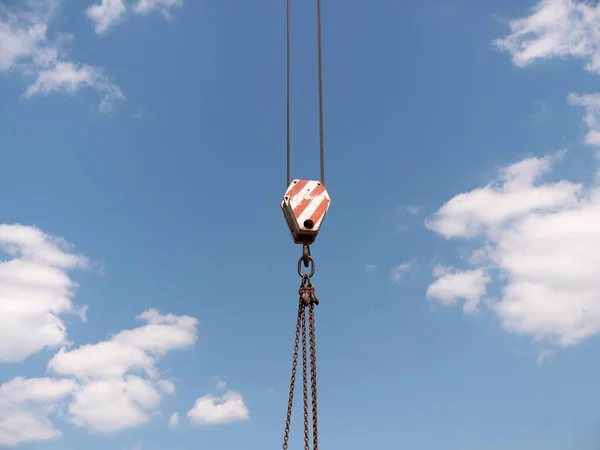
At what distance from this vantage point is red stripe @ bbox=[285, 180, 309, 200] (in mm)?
8891

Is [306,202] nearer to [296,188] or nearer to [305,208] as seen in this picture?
[305,208]

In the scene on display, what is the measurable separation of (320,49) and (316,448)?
667 cm

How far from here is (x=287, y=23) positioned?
12.0 meters

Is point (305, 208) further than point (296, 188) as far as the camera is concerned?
No

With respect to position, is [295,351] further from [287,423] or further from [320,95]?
[320,95]

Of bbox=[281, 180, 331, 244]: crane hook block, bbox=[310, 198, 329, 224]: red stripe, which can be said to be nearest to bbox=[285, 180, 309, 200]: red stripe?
bbox=[281, 180, 331, 244]: crane hook block

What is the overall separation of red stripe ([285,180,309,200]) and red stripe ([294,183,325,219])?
0.58 feet

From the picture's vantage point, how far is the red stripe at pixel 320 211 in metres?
8.74

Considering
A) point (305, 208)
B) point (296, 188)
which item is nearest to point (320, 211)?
point (305, 208)

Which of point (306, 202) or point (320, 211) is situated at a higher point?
point (306, 202)

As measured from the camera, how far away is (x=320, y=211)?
8828mm

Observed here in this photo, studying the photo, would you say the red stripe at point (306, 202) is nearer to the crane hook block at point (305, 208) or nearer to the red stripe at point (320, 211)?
the crane hook block at point (305, 208)

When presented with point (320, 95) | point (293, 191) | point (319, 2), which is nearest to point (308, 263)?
point (293, 191)

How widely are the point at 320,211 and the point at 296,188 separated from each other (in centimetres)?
51
